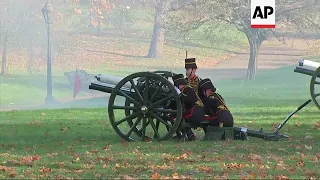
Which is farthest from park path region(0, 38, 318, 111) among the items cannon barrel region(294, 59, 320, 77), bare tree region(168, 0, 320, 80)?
cannon barrel region(294, 59, 320, 77)

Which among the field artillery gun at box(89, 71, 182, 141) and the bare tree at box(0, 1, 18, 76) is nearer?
the field artillery gun at box(89, 71, 182, 141)

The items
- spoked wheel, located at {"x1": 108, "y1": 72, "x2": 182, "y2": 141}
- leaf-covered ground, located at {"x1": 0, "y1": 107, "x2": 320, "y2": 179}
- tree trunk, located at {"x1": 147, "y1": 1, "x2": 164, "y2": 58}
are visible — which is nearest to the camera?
leaf-covered ground, located at {"x1": 0, "y1": 107, "x2": 320, "y2": 179}

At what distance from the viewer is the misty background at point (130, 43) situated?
115 ft

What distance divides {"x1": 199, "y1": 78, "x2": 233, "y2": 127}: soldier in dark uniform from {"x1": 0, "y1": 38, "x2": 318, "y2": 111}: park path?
21767 millimetres

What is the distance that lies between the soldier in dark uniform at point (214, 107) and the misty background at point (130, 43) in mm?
13916

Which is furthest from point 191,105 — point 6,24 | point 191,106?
point 6,24

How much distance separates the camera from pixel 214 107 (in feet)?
42.4

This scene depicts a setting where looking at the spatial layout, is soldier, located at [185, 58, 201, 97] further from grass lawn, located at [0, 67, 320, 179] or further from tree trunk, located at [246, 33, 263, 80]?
tree trunk, located at [246, 33, 263, 80]

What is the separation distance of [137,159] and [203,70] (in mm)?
31952

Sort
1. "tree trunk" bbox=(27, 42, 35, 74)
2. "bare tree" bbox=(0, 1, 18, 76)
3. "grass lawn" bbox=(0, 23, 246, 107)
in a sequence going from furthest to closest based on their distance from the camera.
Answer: "bare tree" bbox=(0, 1, 18, 76) < "tree trunk" bbox=(27, 42, 35, 74) < "grass lawn" bbox=(0, 23, 246, 107)

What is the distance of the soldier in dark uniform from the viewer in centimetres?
1274

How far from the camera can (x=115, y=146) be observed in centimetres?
1232

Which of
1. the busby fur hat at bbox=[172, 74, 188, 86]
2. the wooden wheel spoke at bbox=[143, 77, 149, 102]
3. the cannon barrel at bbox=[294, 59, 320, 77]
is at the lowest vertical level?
the wooden wheel spoke at bbox=[143, 77, 149, 102]

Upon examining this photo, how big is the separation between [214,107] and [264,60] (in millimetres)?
35873
